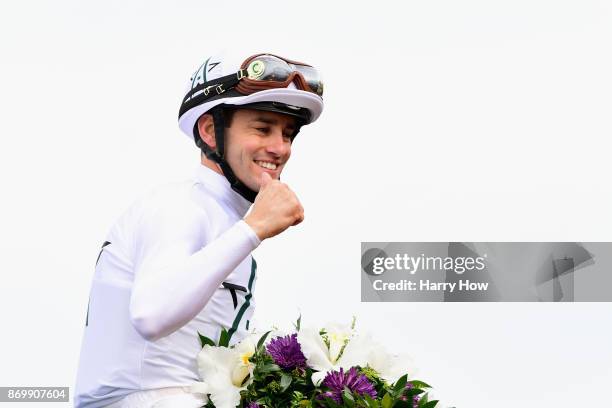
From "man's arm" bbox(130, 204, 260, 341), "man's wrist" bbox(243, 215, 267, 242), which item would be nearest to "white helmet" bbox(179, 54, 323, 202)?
"man's wrist" bbox(243, 215, 267, 242)

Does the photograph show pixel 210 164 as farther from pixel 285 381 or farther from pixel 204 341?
pixel 285 381

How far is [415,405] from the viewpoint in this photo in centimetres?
471

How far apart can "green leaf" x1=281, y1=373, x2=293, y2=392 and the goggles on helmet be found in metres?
1.57

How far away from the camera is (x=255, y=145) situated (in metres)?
5.34

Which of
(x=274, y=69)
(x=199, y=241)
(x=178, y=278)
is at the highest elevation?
(x=274, y=69)

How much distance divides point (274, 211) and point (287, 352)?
2.23ft

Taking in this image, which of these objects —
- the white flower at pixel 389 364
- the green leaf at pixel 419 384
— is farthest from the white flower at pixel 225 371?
the green leaf at pixel 419 384

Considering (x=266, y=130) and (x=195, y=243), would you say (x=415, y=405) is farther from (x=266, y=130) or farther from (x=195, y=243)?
(x=266, y=130)

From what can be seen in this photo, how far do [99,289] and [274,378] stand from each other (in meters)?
1.10

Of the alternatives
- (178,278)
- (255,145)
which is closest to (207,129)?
(255,145)

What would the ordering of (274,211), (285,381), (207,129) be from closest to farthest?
(285,381) < (274,211) < (207,129)

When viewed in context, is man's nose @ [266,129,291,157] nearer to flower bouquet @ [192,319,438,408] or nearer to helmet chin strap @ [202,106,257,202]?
helmet chin strap @ [202,106,257,202]

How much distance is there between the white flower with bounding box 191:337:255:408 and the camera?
4.75 m

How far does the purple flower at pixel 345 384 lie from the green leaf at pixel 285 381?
17cm
